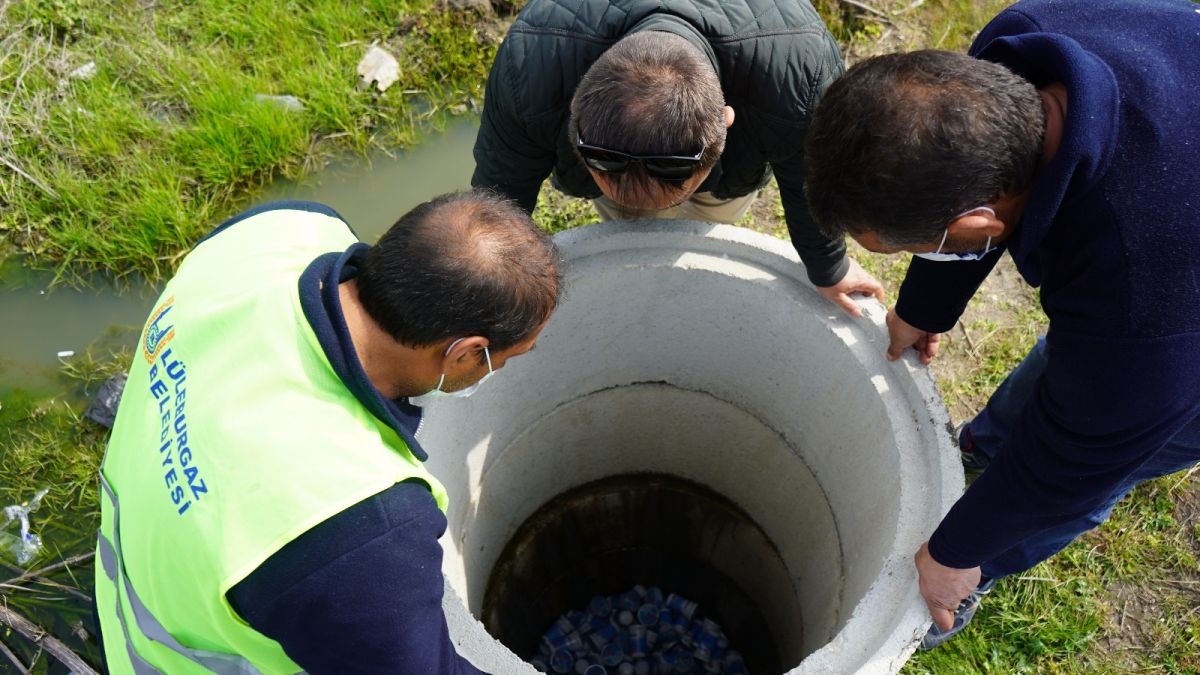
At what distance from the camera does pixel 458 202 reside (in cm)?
136

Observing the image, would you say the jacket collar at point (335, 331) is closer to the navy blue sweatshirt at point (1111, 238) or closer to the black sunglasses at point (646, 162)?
the black sunglasses at point (646, 162)

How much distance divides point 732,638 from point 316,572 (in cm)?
217

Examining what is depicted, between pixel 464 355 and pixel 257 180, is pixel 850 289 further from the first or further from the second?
pixel 257 180

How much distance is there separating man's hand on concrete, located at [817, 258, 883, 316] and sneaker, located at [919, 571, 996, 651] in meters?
0.95

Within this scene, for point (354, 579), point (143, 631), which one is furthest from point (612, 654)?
point (354, 579)

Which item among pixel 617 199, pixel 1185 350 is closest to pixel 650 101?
pixel 617 199

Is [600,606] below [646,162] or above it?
below

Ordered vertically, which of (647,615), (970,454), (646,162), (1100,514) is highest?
(646,162)

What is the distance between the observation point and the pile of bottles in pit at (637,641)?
2805 millimetres

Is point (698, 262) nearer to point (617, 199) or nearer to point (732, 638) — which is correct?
point (617, 199)

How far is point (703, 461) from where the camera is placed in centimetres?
274

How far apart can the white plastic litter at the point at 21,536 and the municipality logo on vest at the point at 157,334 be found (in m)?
1.65

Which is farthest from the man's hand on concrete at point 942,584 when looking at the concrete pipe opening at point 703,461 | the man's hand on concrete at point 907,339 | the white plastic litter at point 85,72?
the white plastic litter at point 85,72

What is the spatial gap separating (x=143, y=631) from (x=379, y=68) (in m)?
2.56
